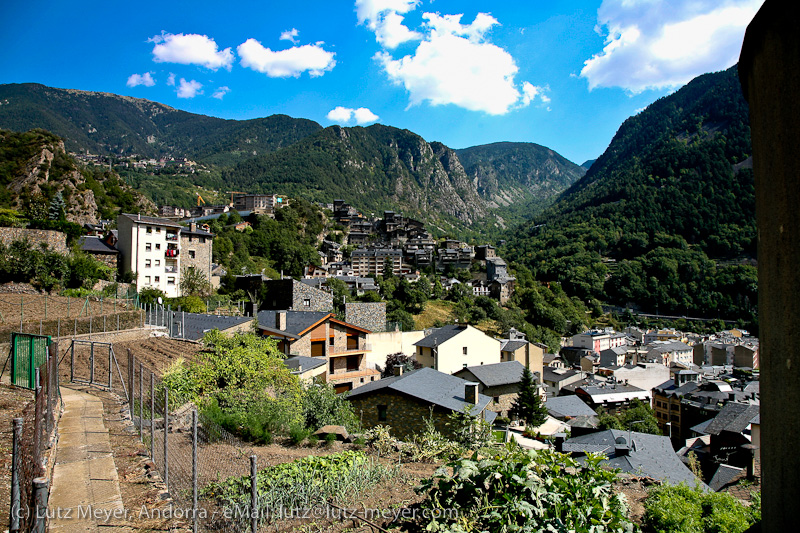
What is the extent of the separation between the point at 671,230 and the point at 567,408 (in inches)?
5082

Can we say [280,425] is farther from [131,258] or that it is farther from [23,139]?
[23,139]

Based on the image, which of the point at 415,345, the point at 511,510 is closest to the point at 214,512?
the point at 511,510

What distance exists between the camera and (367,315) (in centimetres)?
3672

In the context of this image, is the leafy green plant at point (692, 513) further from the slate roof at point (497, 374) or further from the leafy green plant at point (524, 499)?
the slate roof at point (497, 374)

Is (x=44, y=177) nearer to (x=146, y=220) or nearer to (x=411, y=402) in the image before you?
(x=146, y=220)

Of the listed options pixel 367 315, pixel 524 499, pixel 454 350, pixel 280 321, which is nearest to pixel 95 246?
pixel 280 321

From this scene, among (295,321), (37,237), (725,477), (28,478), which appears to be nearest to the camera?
(28,478)

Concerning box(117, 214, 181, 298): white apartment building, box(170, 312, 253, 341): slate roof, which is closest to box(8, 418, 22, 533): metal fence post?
box(170, 312, 253, 341): slate roof

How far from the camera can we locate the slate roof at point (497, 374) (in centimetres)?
2584

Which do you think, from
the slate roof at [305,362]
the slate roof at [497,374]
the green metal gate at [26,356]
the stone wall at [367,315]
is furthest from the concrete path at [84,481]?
the stone wall at [367,315]

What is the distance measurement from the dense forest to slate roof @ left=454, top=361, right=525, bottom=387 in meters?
89.9

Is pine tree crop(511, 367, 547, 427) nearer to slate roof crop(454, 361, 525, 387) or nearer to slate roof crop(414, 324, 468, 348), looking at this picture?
slate roof crop(454, 361, 525, 387)

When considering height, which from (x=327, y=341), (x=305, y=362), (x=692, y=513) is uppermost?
(x=692, y=513)

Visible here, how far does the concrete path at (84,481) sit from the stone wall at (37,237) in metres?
24.1
